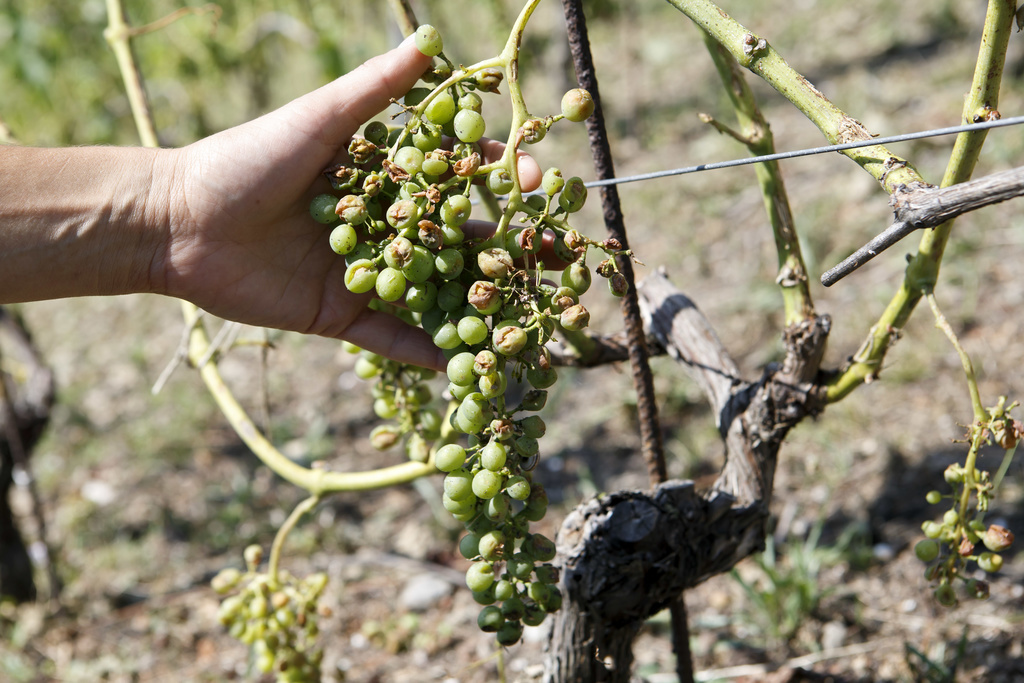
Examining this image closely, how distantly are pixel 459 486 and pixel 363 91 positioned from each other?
64 cm

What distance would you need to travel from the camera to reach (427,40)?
3.69 ft

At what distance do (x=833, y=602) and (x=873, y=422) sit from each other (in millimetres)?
837

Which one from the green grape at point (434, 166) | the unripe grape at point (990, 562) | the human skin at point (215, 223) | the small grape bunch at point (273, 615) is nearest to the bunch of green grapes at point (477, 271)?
the green grape at point (434, 166)

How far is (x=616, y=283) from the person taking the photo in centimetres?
105

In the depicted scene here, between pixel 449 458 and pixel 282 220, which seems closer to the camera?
pixel 449 458

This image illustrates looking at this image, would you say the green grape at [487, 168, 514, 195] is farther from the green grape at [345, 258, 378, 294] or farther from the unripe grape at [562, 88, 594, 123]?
the green grape at [345, 258, 378, 294]

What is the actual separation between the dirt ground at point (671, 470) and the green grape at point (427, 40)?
3.12 feet

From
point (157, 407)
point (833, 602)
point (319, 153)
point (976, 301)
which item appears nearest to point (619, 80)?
point (976, 301)

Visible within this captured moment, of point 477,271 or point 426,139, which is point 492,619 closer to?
point 477,271

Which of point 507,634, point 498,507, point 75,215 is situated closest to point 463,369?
point 498,507

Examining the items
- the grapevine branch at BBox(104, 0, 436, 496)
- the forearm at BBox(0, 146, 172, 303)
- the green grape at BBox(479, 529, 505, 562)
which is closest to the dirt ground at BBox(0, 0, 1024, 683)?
the grapevine branch at BBox(104, 0, 436, 496)

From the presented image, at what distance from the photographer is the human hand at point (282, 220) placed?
1.27m

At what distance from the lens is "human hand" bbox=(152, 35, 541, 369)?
1272 millimetres

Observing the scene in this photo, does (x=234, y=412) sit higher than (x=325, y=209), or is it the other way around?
(x=325, y=209)
